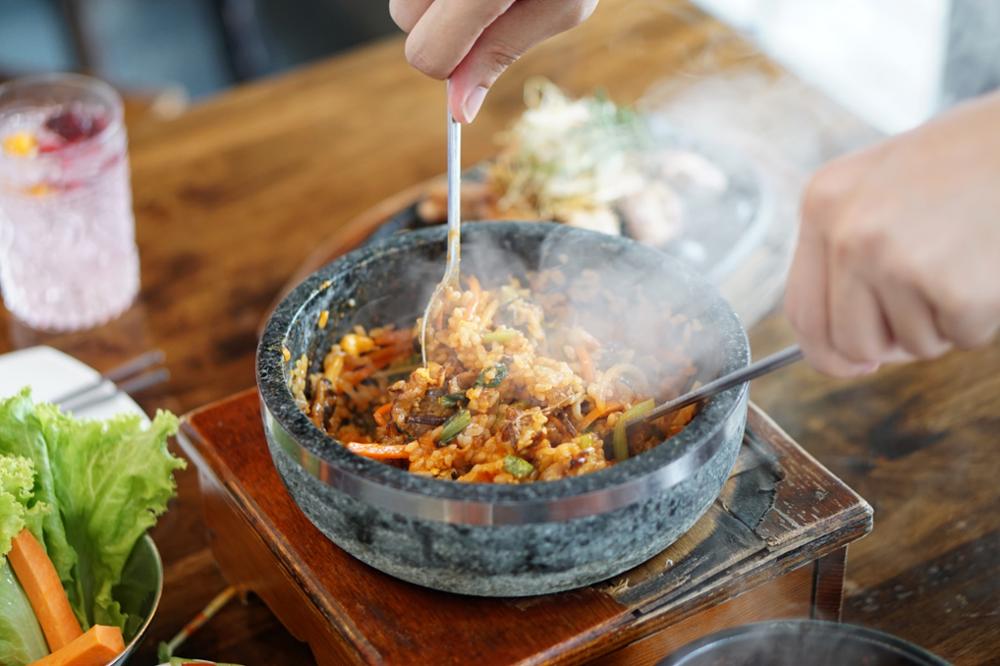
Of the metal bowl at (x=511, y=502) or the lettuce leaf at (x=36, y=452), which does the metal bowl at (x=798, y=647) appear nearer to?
the metal bowl at (x=511, y=502)

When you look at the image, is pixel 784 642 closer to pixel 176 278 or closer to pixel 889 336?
pixel 889 336

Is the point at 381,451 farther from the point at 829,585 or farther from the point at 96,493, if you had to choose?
the point at 829,585

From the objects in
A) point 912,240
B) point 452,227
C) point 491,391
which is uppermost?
point 912,240

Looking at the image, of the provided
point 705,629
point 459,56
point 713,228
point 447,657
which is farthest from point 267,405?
point 713,228

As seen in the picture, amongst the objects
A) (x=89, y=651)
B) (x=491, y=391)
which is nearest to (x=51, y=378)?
(x=89, y=651)

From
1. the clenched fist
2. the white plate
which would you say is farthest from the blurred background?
the clenched fist

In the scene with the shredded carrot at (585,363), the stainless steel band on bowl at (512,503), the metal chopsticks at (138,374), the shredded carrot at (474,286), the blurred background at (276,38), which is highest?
the stainless steel band on bowl at (512,503)

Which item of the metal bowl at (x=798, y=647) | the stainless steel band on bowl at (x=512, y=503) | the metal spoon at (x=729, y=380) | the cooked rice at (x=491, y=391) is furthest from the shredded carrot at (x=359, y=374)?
the metal bowl at (x=798, y=647)
